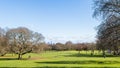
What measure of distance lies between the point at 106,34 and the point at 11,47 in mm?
46266

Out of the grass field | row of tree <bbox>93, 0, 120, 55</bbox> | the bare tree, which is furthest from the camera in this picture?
the bare tree

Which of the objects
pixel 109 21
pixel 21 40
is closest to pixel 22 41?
pixel 21 40

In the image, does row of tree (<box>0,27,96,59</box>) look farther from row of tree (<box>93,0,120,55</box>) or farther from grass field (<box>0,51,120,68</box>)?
row of tree (<box>93,0,120,55</box>)

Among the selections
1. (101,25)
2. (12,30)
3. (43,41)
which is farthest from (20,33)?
(101,25)

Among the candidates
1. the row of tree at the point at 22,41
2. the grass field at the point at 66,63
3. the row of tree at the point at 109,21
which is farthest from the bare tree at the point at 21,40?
the row of tree at the point at 109,21

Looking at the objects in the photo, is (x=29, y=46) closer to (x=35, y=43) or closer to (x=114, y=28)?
(x=35, y=43)

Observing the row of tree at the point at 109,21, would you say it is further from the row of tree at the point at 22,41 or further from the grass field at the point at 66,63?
the row of tree at the point at 22,41

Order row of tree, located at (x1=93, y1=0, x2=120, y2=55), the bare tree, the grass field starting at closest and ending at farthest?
row of tree, located at (x1=93, y1=0, x2=120, y2=55) < the grass field < the bare tree

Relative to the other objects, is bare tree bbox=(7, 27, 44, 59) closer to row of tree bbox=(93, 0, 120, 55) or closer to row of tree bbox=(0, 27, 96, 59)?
row of tree bbox=(0, 27, 96, 59)

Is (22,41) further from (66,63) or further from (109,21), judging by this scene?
(109,21)

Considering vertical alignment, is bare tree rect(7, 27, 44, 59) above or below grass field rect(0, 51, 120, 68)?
above

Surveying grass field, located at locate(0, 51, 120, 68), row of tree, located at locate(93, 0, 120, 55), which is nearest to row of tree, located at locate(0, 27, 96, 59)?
grass field, located at locate(0, 51, 120, 68)

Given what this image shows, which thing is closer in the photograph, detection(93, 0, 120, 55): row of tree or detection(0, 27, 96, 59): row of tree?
detection(93, 0, 120, 55): row of tree

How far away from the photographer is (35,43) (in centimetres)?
7331
